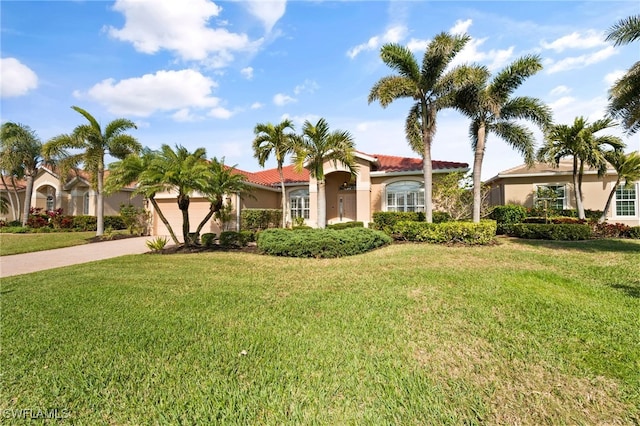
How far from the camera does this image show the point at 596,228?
1550 cm

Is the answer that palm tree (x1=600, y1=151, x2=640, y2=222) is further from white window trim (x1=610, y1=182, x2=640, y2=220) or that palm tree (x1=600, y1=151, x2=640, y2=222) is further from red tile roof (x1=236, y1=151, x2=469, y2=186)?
red tile roof (x1=236, y1=151, x2=469, y2=186)

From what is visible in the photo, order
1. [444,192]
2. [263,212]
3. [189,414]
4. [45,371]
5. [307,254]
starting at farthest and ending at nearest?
[263,212]
[444,192]
[307,254]
[45,371]
[189,414]

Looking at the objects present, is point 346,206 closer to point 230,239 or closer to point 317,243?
point 230,239

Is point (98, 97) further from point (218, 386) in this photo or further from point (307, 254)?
point (218, 386)

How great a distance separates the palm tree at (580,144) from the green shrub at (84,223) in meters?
31.7

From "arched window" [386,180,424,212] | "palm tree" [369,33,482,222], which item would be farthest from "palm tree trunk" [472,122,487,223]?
"arched window" [386,180,424,212]

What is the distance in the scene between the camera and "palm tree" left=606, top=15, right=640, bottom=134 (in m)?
10.5

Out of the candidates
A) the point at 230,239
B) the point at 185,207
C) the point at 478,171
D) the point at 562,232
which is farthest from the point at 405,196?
the point at 185,207

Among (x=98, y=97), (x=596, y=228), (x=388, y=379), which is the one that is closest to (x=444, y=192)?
(x=596, y=228)

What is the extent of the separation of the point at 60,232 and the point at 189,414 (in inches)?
1057

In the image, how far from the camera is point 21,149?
79.6 feet

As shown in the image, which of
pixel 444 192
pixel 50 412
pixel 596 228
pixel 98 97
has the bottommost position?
pixel 50 412

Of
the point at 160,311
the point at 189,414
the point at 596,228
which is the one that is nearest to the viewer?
the point at 189,414

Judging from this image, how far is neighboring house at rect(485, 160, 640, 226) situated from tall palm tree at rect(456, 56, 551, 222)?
200 inches
